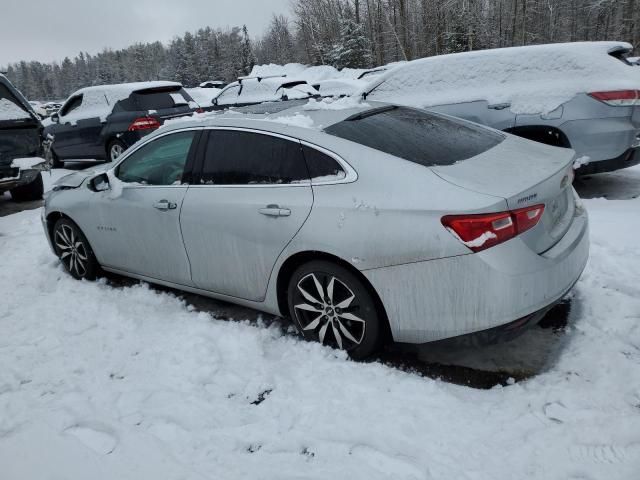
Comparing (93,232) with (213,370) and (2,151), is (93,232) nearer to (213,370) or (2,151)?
(213,370)

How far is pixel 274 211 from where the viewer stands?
10.1 ft

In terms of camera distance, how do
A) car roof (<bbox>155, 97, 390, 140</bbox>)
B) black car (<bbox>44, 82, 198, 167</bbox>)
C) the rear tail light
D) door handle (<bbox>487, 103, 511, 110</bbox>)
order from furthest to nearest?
1. black car (<bbox>44, 82, 198, 167</bbox>)
2. door handle (<bbox>487, 103, 511, 110</bbox>)
3. the rear tail light
4. car roof (<bbox>155, 97, 390, 140</bbox>)

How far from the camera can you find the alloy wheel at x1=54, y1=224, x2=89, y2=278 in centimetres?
465

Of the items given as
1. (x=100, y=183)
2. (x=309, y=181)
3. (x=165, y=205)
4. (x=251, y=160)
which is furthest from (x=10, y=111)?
(x=309, y=181)

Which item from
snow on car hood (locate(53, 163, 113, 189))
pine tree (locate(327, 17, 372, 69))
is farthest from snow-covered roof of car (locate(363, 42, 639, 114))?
pine tree (locate(327, 17, 372, 69))

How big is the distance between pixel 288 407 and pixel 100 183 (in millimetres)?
2818

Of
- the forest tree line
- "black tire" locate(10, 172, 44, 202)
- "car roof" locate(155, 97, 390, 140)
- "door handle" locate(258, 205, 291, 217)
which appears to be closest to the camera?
"door handle" locate(258, 205, 291, 217)

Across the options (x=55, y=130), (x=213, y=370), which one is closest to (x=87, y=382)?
(x=213, y=370)

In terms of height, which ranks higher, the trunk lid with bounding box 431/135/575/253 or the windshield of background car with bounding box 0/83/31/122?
the windshield of background car with bounding box 0/83/31/122

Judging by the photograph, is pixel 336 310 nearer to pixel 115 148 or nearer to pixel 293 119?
pixel 293 119

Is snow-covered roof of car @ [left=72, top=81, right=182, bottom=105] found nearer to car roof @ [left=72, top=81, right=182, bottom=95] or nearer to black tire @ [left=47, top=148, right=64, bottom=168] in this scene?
car roof @ [left=72, top=81, right=182, bottom=95]

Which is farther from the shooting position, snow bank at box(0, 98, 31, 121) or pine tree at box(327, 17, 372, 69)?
pine tree at box(327, 17, 372, 69)

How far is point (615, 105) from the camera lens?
534 cm

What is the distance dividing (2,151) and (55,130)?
4730 millimetres
